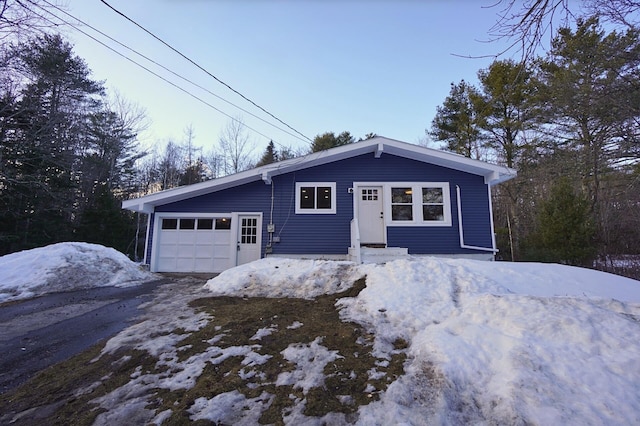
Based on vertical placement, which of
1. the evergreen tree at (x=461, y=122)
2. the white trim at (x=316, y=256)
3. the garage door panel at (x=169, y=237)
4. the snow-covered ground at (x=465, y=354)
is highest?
the evergreen tree at (x=461, y=122)

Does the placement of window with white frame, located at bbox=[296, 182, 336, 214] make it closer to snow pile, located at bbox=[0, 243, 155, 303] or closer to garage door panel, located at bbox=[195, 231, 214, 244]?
garage door panel, located at bbox=[195, 231, 214, 244]

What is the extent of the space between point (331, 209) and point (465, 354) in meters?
7.14

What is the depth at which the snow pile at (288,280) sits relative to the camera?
5227 mm

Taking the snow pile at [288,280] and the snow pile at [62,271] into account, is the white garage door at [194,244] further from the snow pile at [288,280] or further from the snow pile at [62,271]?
the snow pile at [288,280]

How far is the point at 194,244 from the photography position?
31.9ft

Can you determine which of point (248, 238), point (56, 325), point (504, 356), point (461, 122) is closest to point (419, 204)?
point (248, 238)

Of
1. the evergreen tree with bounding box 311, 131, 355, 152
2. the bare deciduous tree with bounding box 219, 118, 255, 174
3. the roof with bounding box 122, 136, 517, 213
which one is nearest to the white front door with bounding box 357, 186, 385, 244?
the roof with bounding box 122, 136, 517, 213

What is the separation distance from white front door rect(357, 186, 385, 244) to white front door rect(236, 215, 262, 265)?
11.4ft

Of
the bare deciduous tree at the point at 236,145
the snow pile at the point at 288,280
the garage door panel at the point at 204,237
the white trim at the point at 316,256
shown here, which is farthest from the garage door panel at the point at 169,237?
the bare deciduous tree at the point at 236,145

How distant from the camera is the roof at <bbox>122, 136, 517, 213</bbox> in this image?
355 inches

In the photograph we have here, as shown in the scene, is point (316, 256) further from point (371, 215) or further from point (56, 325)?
point (56, 325)

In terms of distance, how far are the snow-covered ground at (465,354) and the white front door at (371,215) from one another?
441 centimetres

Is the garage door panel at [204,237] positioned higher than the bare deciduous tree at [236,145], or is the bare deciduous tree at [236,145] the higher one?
the bare deciduous tree at [236,145]

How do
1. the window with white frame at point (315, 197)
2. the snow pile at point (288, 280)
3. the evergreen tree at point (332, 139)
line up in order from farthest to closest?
the evergreen tree at point (332, 139) < the window with white frame at point (315, 197) < the snow pile at point (288, 280)
